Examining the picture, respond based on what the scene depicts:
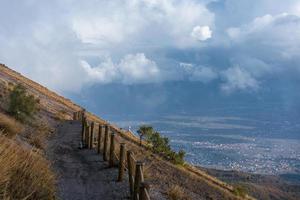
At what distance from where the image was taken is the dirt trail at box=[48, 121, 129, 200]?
52.1ft

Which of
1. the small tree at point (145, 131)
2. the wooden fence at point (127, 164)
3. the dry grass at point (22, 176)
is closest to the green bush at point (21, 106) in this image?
the wooden fence at point (127, 164)

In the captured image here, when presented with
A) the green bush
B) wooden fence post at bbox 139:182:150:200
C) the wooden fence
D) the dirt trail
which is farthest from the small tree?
wooden fence post at bbox 139:182:150:200

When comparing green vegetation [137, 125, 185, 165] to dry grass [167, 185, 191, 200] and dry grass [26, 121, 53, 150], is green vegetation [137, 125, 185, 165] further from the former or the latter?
dry grass [167, 185, 191, 200]

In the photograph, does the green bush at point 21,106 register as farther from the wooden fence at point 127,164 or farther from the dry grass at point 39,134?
the wooden fence at point 127,164

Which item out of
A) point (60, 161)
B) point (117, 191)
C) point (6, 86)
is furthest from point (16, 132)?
point (6, 86)

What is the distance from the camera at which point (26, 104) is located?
32.5m

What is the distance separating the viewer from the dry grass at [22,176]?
921 cm

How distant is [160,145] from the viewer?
127 feet

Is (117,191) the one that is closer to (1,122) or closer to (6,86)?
(1,122)

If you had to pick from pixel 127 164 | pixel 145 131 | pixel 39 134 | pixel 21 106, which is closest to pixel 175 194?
pixel 127 164

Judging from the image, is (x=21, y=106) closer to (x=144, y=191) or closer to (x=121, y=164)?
(x=121, y=164)

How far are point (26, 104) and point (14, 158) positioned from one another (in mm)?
23051

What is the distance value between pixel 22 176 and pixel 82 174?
9344 mm

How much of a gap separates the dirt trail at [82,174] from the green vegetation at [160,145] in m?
10.9
